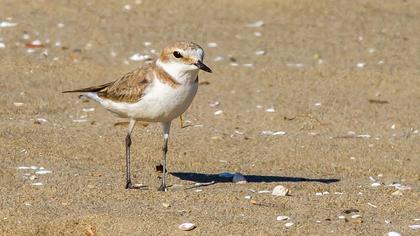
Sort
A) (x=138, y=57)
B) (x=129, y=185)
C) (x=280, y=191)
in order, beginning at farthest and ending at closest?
1. (x=138, y=57)
2. (x=129, y=185)
3. (x=280, y=191)

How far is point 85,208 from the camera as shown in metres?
6.84

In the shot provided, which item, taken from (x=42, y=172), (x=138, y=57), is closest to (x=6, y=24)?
(x=138, y=57)

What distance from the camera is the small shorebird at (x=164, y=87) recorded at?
703cm

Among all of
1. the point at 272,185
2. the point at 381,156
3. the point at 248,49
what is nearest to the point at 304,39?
the point at 248,49

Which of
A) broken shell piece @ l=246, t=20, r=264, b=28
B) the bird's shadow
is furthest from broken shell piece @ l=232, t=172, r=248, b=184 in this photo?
broken shell piece @ l=246, t=20, r=264, b=28

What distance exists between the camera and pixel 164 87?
7.05 metres

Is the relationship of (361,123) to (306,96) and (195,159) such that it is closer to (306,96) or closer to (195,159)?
(306,96)

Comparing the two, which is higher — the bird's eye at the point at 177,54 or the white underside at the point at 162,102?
the bird's eye at the point at 177,54

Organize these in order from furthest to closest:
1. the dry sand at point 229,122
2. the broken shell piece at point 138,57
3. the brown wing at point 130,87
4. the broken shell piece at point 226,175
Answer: the broken shell piece at point 138,57
the broken shell piece at point 226,175
the brown wing at point 130,87
the dry sand at point 229,122

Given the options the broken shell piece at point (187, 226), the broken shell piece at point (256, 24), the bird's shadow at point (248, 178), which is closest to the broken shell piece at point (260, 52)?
the broken shell piece at point (256, 24)

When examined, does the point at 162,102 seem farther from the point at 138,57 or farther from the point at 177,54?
the point at 138,57

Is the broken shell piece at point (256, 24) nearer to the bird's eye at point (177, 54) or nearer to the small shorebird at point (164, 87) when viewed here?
the small shorebird at point (164, 87)

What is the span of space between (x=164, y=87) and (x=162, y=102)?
0.10m

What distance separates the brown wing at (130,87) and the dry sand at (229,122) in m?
0.63
